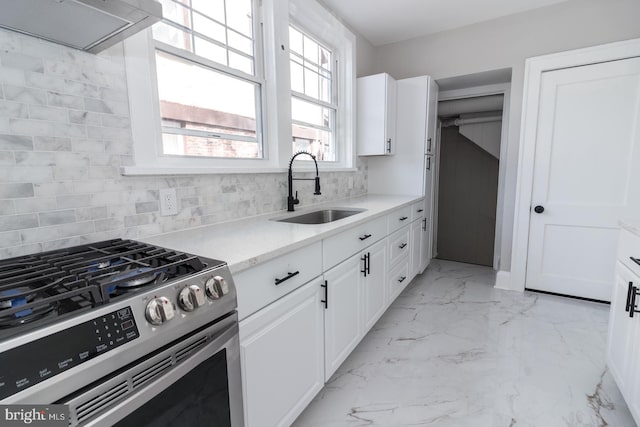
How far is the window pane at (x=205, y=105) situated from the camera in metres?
1.47

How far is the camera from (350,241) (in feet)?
5.54

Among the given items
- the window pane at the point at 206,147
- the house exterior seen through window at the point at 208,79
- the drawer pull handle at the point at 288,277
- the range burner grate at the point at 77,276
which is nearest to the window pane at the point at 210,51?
the house exterior seen through window at the point at 208,79

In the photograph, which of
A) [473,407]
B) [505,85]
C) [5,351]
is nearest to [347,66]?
[505,85]

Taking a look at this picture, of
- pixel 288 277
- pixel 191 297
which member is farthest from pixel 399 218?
pixel 191 297

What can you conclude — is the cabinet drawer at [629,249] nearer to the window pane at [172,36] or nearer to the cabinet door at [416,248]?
the cabinet door at [416,248]

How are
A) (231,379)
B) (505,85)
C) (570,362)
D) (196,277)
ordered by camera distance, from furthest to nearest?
(505,85)
(570,362)
(231,379)
(196,277)

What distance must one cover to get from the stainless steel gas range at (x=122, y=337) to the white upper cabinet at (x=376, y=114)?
7.82 ft

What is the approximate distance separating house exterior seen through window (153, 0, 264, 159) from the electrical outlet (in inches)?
7.5

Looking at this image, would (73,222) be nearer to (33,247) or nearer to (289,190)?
(33,247)

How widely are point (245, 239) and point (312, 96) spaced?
5.64 ft

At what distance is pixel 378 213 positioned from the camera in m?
1.98

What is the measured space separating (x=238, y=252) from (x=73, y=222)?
0.60 meters

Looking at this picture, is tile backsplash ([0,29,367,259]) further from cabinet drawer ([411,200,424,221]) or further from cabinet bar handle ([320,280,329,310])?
cabinet drawer ([411,200,424,221])

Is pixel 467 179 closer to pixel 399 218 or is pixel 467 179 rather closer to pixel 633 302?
pixel 399 218
